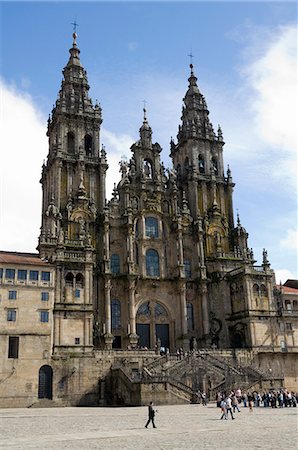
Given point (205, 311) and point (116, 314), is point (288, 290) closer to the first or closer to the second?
point (205, 311)

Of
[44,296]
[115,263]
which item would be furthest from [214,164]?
[44,296]

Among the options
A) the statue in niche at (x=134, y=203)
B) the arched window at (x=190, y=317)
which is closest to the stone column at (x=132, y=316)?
the arched window at (x=190, y=317)

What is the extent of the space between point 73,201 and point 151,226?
32.9 feet

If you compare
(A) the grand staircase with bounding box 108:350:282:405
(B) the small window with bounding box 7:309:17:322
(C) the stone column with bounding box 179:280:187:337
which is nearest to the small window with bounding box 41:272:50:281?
(B) the small window with bounding box 7:309:17:322

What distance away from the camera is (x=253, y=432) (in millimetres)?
22391

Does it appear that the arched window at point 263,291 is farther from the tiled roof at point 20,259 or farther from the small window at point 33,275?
the small window at point 33,275

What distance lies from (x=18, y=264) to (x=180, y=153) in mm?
33916

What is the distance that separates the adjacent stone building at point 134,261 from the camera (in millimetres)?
50656

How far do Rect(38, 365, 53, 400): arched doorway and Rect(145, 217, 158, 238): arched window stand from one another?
21681 millimetres

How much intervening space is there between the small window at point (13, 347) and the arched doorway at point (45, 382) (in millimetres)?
2757

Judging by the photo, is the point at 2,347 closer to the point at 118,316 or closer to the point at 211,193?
the point at 118,316

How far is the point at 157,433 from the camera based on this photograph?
2245cm

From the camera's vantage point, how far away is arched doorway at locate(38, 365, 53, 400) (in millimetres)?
46500

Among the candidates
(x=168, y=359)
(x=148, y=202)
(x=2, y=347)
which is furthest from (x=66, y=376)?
(x=148, y=202)
